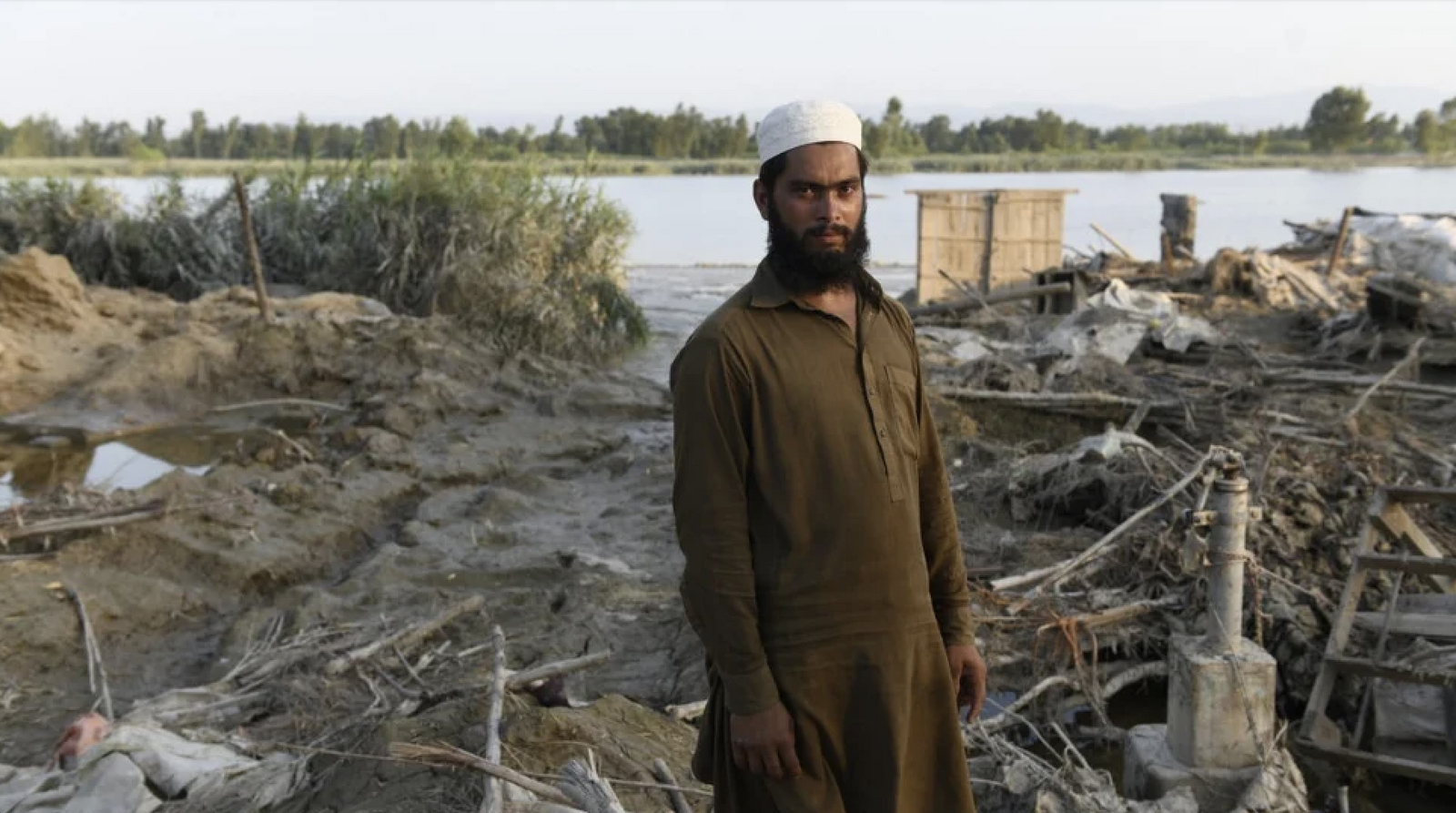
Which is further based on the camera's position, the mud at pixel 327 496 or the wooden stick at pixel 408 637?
the mud at pixel 327 496

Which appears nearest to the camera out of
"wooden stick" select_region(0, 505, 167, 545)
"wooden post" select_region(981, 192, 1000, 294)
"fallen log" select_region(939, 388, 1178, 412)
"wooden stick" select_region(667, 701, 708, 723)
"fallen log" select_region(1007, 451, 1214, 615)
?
"wooden stick" select_region(667, 701, 708, 723)

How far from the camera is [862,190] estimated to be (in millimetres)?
→ 2254

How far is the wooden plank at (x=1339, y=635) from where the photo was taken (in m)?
4.65

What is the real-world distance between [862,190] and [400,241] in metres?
13.3

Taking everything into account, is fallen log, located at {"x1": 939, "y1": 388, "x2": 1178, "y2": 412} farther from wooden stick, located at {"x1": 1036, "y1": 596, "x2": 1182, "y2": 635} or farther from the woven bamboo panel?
the woven bamboo panel

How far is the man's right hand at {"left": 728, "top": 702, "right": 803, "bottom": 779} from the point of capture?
2.08m

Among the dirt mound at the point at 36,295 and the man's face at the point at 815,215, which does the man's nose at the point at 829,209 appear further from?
the dirt mound at the point at 36,295

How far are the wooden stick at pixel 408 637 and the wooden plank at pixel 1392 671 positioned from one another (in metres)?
3.80

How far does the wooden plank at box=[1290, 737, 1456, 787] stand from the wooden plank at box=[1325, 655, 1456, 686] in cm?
29

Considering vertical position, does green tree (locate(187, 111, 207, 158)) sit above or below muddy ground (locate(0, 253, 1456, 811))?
above

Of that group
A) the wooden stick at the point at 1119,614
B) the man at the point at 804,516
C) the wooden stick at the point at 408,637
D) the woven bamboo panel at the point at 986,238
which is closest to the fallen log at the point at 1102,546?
the wooden stick at the point at 1119,614

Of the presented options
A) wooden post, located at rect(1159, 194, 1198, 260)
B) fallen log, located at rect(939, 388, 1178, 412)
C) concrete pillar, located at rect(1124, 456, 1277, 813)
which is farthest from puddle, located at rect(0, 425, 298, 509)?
wooden post, located at rect(1159, 194, 1198, 260)

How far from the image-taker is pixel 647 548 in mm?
7160

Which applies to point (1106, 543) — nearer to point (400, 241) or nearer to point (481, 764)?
point (481, 764)
